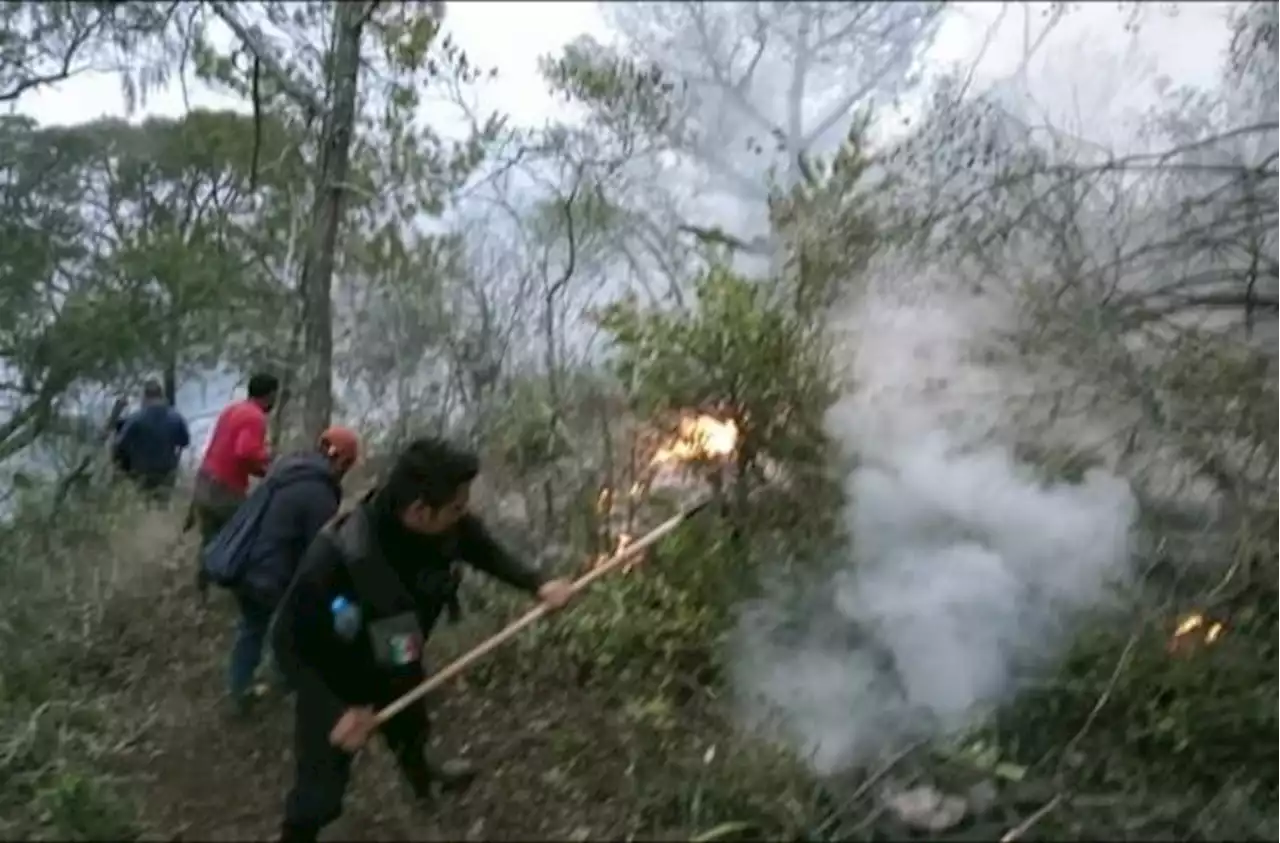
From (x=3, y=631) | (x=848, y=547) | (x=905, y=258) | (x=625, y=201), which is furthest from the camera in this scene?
(x=625, y=201)

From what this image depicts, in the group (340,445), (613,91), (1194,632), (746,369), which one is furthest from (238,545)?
(613,91)

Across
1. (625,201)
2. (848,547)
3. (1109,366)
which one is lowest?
(848,547)

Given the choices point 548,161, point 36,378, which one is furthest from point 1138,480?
point 36,378

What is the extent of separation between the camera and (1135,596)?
5.62 meters

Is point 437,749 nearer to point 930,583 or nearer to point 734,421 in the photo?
point 930,583

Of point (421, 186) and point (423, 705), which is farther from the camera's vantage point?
point (421, 186)

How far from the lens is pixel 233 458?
19.7 feet

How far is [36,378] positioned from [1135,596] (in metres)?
5.93

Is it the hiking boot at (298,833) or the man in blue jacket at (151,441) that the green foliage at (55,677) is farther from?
the hiking boot at (298,833)

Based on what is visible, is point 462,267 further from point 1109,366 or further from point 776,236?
point 1109,366

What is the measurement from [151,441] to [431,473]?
4.93 m

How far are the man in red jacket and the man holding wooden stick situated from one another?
5.94ft

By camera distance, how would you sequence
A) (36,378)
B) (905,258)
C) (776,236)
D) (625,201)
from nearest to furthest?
(905,258)
(776,236)
(36,378)
(625,201)

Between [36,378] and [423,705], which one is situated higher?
[36,378]
